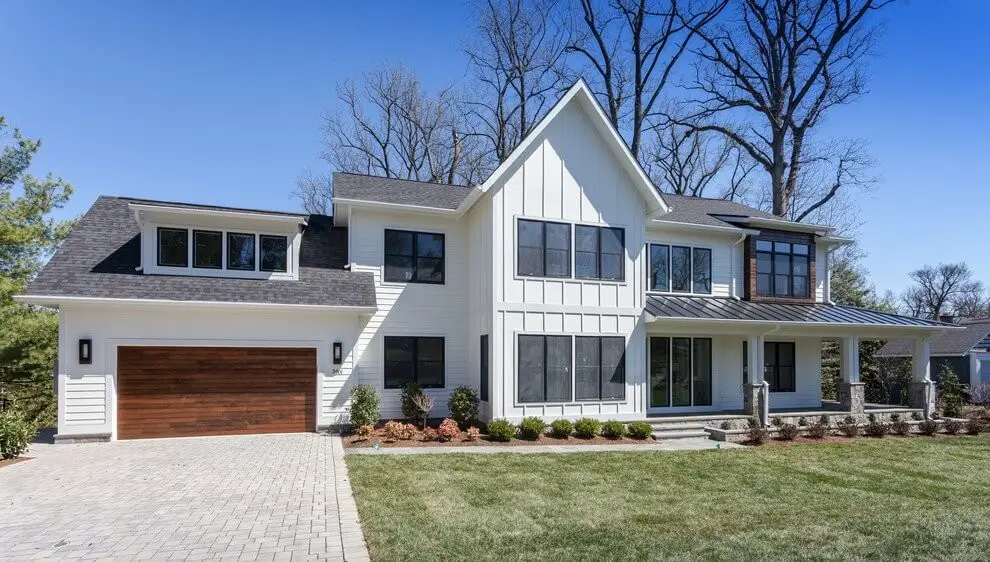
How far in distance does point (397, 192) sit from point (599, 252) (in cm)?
607

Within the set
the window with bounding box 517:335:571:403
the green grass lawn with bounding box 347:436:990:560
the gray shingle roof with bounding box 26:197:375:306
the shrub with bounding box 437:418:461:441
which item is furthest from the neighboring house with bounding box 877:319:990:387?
the gray shingle roof with bounding box 26:197:375:306

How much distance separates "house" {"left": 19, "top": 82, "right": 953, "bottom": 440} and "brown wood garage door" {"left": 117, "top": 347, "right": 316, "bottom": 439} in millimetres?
34

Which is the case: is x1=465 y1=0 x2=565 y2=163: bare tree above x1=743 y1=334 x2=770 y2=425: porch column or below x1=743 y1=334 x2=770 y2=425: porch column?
above

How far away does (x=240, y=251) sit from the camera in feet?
45.5

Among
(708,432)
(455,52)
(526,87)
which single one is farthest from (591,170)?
(455,52)

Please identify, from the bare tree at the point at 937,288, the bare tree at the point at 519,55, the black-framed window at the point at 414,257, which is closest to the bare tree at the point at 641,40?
the bare tree at the point at 519,55

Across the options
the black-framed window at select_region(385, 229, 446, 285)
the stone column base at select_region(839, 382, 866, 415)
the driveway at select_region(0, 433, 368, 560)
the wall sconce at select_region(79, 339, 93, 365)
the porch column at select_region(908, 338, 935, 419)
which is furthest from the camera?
the porch column at select_region(908, 338, 935, 419)

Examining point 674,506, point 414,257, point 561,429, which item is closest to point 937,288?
point 561,429

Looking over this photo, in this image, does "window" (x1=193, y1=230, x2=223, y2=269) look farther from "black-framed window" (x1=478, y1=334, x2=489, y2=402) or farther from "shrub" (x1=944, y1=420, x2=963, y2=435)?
"shrub" (x1=944, y1=420, x2=963, y2=435)

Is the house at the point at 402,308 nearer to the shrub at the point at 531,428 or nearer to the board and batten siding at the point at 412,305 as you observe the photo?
the board and batten siding at the point at 412,305

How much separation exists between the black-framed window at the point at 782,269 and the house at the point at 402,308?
1655 millimetres

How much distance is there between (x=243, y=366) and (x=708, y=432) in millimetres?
11725

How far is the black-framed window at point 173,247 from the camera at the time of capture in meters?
13.3

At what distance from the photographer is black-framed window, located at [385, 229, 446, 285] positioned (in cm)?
1497
